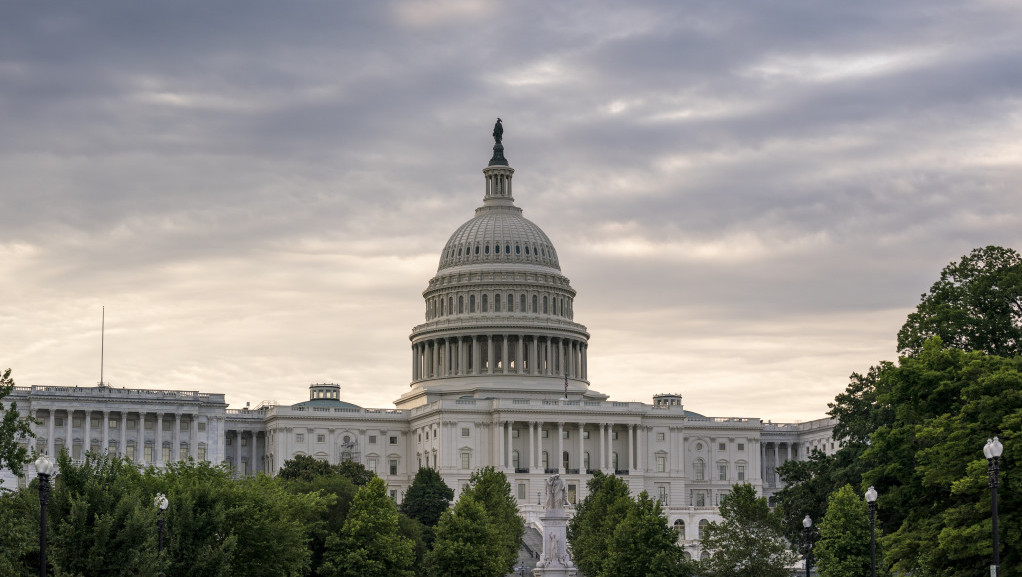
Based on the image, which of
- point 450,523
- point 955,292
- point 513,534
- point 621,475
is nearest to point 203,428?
point 621,475

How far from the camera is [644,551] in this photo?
99.2 metres

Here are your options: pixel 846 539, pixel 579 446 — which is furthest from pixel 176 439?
pixel 846 539

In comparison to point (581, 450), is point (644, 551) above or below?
below

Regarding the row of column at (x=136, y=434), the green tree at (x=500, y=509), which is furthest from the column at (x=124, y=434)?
the green tree at (x=500, y=509)

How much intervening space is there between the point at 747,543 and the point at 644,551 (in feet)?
19.3

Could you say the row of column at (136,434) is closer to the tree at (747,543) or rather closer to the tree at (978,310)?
the tree at (747,543)

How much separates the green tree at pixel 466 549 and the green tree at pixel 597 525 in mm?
6353

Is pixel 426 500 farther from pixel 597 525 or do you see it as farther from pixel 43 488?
pixel 43 488

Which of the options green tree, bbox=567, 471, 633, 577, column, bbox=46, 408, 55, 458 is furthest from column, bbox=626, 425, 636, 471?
green tree, bbox=567, 471, 633, 577

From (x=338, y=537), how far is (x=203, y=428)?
305 ft

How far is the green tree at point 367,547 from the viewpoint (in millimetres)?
99688

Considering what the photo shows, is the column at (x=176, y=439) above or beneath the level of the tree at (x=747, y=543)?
above

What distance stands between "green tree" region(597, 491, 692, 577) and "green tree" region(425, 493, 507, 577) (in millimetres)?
8830

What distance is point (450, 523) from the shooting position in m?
108
